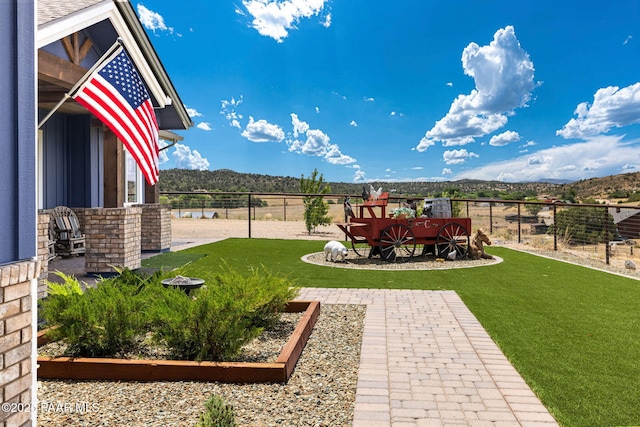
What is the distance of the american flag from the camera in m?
4.86

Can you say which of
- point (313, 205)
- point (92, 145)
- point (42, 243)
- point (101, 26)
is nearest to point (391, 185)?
point (313, 205)

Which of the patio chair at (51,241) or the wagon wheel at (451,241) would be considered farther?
the wagon wheel at (451,241)

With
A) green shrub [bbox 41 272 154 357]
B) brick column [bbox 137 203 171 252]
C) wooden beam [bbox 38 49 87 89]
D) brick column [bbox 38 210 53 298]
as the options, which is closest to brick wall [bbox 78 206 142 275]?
brick column [bbox 38 210 53 298]

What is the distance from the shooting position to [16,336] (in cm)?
247

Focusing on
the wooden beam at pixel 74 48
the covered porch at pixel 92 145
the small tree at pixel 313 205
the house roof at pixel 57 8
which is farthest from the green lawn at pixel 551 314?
the small tree at pixel 313 205

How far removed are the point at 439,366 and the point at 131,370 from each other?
2.40 metres

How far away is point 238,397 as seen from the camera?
10.5 ft

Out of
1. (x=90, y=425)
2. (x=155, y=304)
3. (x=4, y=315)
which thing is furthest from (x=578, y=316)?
(x=4, y=315)

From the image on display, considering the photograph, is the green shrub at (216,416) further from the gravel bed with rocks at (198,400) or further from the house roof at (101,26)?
the house roof at (101,26)

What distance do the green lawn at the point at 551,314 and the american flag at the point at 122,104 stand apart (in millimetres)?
2087

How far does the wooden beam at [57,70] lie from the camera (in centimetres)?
537

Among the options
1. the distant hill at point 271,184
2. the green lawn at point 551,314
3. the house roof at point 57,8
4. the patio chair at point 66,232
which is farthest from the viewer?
the distant hill at point 271,184

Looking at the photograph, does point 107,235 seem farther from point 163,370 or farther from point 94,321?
point 163,370

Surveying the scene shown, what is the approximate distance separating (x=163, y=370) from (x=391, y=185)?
49.6 m
